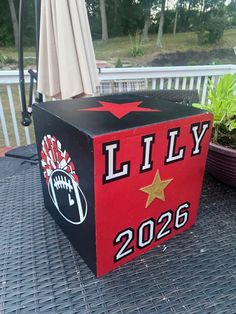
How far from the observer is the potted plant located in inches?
29.5

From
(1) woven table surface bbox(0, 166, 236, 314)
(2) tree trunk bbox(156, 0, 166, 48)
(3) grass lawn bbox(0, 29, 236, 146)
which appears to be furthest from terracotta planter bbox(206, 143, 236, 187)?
(2) tree trunk bbox(156, 0, 166, 48)

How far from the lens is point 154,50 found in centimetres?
598

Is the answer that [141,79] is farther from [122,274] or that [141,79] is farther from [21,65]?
[122,274]

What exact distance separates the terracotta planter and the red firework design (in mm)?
477

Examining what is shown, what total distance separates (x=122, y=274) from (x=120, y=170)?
257 mm

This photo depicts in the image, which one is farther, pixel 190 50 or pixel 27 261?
pixel 190 50

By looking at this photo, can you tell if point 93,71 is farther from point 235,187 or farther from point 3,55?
point 3,55

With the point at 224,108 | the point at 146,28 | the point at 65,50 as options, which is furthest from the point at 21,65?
the point at 146,28

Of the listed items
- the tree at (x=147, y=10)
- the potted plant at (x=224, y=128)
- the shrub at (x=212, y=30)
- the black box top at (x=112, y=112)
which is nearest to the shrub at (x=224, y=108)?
the potted plant at (x=224, y=128)

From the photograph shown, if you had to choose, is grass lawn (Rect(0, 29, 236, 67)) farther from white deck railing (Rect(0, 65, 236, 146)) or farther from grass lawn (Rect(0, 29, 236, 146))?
white deck railing (Rect(0, 65, 236, 146))

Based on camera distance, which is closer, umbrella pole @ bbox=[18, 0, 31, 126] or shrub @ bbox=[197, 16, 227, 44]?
umbrella pole @ bbox=[18, 0, 31, 126]

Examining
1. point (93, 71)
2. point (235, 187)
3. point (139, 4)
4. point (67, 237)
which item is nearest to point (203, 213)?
point (235, 187)

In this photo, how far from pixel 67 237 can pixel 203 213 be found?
0.43 metres

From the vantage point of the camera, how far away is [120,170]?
0.49 meters
